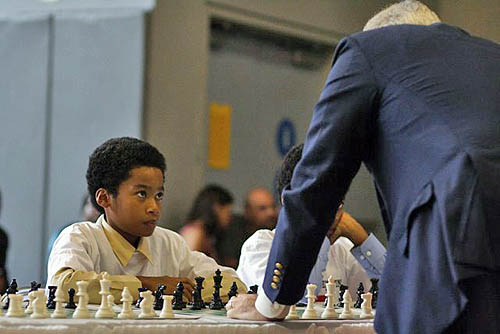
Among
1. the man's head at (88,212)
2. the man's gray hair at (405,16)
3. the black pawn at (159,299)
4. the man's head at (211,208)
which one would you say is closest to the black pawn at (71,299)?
the black pawn at (159,299)

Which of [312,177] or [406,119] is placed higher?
[406,119]

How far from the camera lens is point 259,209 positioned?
24.2 feet

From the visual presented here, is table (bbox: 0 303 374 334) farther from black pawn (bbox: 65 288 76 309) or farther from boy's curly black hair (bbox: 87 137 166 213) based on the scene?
boy's curly black hair (bbox: 87 137 166 213)

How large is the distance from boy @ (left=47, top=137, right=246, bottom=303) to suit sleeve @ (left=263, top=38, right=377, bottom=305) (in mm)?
814

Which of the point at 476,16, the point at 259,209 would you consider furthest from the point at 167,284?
the point at 476,16

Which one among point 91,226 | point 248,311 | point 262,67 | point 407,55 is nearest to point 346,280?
point 91,226

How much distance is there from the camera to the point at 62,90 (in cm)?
707

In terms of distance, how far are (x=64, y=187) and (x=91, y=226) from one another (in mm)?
3896

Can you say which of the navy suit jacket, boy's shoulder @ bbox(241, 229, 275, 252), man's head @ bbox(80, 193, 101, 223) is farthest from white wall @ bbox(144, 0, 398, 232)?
the navy suit jacket

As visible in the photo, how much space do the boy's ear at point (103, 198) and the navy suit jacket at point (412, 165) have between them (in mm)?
1196

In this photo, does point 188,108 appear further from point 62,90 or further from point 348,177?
point 348,177

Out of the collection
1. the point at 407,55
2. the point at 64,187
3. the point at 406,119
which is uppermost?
the point at 407,55

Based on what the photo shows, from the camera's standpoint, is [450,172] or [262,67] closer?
[450,172]

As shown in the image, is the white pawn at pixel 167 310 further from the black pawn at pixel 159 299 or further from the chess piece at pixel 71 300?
the chess piece at pixel 71 300
